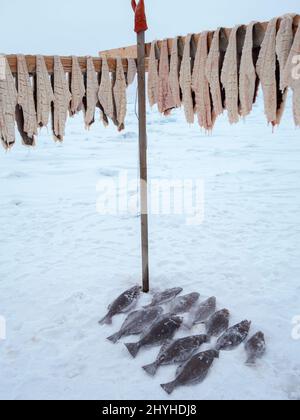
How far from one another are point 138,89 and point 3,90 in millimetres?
1396

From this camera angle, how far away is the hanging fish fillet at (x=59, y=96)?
333cm

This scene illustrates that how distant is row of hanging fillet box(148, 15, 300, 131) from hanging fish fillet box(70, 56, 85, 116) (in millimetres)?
719

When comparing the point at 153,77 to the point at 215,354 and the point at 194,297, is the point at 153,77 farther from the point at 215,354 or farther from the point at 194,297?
the point at 215,354

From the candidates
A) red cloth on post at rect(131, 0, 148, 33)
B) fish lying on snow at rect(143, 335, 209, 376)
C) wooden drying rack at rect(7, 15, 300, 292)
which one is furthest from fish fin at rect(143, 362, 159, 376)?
red cloth on post at rect(131, 0, 148, 33)

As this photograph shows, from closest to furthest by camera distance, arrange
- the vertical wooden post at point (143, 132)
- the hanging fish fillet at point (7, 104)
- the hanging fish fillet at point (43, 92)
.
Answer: the hanging fish fillet at point (7, 104), the hanging fish fillet at point (43, 92), the vertical wooden post at point (143, 132)

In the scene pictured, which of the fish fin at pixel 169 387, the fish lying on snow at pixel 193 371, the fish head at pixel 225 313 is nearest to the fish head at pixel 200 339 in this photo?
the fish lying on snow at pixel 193 371

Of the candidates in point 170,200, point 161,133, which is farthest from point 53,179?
point 161,133

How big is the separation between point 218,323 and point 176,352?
2.39 feet

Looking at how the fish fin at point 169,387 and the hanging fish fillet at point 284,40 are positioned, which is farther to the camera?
the fish fin at point 169,387

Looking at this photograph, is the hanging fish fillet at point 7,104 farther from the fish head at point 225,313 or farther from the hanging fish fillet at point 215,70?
the fish head at point 225,313

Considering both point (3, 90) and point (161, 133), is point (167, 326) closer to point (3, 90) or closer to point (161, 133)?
point (3, 90)

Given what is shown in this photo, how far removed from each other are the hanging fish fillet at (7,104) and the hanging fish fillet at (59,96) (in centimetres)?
38

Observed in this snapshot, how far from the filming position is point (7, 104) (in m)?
3.19

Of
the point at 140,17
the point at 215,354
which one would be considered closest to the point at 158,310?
the point at 215,354
